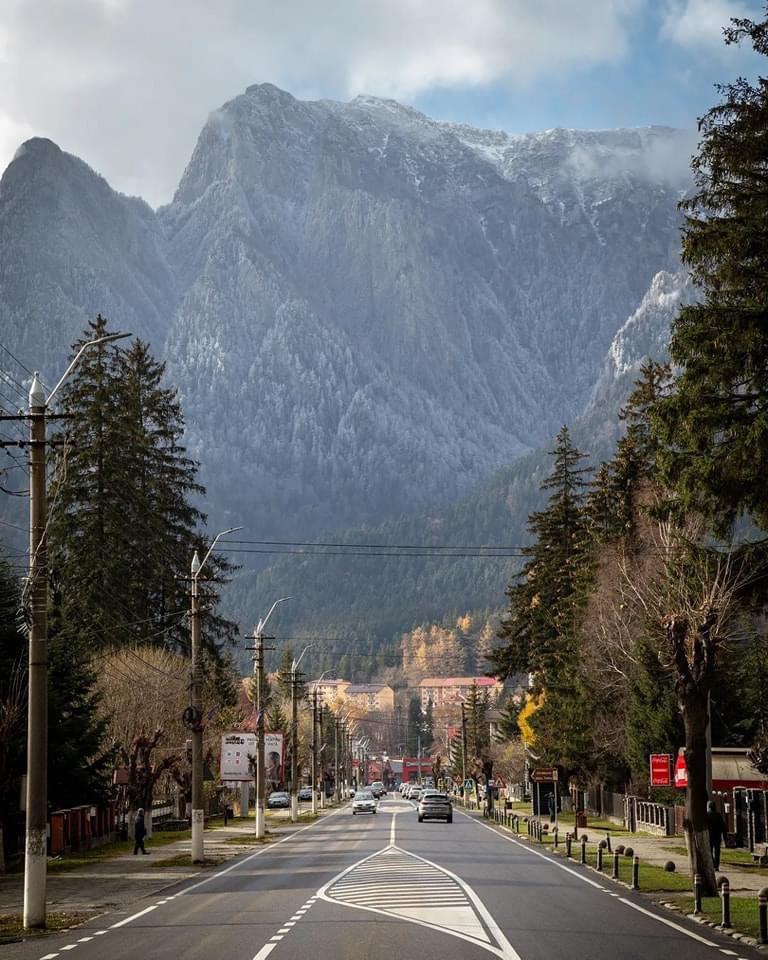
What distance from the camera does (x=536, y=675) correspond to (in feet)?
279

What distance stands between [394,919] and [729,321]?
1393 cm

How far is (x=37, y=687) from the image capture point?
25688 mm

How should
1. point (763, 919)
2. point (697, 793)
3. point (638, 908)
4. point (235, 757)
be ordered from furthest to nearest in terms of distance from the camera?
point (235, 757) → point (697, 793) → point (638, 908) → point (763, 919)

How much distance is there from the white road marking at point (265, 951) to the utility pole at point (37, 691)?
18.7 ft

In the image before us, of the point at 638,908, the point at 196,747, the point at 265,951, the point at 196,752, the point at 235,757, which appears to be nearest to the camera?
the point at 265,951

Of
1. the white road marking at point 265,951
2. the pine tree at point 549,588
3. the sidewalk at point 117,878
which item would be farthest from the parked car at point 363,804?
the white road marking at point 265,951

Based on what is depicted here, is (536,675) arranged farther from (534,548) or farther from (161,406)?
(161,406)

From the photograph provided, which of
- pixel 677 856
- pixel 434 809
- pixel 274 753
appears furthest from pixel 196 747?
pixel 274 753

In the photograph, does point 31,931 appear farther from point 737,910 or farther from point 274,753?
point 274,753

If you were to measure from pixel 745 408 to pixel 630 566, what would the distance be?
92.8ft

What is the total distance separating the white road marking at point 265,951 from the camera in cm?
1958

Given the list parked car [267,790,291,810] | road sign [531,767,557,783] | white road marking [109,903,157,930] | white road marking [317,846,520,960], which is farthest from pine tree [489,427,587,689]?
white road marking [109,903,157,930]

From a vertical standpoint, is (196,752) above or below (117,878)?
above

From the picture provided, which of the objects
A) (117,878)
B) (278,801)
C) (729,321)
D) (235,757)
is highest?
(729,321)
